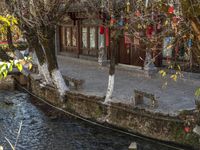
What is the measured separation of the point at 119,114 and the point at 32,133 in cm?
355

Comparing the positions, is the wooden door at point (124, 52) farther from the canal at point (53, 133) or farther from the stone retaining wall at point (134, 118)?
the canal at point (53, 133)

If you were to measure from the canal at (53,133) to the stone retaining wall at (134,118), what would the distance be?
0.38m

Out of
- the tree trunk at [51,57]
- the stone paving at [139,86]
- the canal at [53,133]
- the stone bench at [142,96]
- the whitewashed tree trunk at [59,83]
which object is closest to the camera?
the canal at [53,133]

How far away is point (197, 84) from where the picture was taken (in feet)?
52.2

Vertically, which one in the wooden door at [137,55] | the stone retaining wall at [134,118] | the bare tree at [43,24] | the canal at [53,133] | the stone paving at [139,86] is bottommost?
the canal at [53,133]

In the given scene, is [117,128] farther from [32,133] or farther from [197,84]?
[197,84]

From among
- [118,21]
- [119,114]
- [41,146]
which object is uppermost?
[118,21]

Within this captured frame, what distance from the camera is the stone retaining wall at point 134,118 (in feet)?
36.5

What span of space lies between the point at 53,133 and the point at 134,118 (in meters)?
3.31

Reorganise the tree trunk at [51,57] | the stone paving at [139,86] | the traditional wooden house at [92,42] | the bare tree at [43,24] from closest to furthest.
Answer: the stone paving at [139,86]
the bare tree at [43,24]
the tree trunk at [51,57]
the traditional wooden house at [92,42]

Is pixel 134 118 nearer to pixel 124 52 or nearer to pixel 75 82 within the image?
pixel 75 82

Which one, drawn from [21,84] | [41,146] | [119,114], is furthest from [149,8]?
[21,84]

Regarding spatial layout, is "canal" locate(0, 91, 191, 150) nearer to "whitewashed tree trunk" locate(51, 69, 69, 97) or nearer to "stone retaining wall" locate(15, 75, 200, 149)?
"stone retaining wall" locate(15, 75, 200, 149)

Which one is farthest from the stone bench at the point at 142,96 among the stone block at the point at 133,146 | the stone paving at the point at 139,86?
the stone block at the point at 133,146
